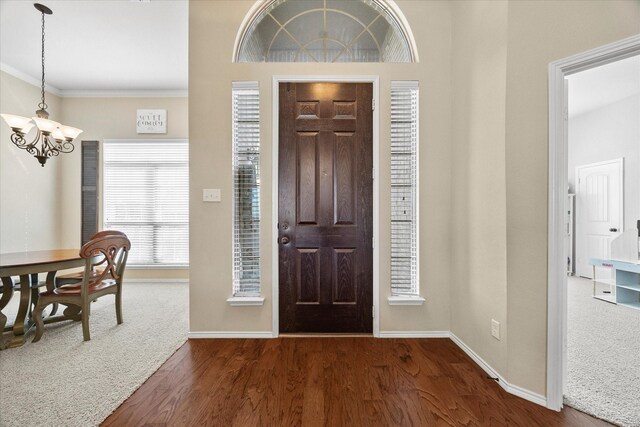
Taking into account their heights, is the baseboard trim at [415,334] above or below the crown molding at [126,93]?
below

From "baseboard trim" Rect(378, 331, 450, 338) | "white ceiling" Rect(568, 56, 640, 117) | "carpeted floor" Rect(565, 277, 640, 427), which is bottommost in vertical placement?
"carpeted floor" Rect(565, 277, 640, 427)

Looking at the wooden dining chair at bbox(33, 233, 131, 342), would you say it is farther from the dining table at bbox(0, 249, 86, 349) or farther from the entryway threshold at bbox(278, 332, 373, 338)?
the entryway threshold at bbox(278, 332, 373, 338)

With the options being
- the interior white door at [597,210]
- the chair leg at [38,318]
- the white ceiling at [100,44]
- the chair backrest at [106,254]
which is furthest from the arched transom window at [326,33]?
the interior white door at [597,210]

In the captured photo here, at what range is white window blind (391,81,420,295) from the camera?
9.04ft

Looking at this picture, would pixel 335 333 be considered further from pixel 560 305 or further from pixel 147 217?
pixel 147 217

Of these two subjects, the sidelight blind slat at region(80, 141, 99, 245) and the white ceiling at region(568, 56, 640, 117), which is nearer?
the white ceiling at region(568, 56, 640, 117)

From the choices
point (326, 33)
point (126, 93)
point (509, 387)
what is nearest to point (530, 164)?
point (509, 387)

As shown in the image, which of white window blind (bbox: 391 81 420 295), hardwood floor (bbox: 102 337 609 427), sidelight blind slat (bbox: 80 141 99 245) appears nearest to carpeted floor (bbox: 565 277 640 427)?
hardwood floor (bbox: 102 337 609 427)

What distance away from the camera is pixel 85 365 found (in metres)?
2.22

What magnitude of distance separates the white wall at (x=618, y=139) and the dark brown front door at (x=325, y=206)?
438 cm

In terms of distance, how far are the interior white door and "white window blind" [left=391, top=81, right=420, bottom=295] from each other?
14.4 ft

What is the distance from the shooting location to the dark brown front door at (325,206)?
2.74 meters

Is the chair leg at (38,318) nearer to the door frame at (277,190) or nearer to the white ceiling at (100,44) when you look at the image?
the door frame at (277,190)

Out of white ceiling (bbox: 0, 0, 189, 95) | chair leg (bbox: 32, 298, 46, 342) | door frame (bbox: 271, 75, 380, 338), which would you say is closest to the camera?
chair leg (bbox: 32, 298, 46, 342)
